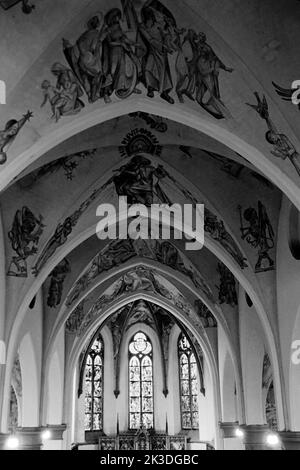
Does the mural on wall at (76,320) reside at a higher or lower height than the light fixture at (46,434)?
higher

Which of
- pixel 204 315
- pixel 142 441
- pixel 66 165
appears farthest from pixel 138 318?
pixel 66 165

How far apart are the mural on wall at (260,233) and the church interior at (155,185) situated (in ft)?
0.11

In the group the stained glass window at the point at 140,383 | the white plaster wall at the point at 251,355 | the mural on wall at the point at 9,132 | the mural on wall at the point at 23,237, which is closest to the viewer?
the mural on wall at the point at 9,132

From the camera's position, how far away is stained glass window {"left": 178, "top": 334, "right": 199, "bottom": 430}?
2501cm

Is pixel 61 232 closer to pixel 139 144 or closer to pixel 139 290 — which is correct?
pixel 139 144

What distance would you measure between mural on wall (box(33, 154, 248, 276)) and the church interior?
0.04 metres

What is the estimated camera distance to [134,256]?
17750 millimetres

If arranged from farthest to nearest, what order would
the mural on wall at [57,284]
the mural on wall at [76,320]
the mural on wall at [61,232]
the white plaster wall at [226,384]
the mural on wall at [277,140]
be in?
the mural on wall at [76,320] < the white plaster wall at [226,384] < the mural on wall at [57,284] < the mural on wall at [61,232] < the mural on wall at [277,140]

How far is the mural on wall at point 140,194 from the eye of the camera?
41.2ft

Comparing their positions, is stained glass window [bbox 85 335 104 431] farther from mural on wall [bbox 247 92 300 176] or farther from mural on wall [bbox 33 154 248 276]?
mural on wall [bbox 247 92 300 176]

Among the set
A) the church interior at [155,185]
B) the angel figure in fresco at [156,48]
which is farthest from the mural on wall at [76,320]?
the angel figure in fresco at [156,48]

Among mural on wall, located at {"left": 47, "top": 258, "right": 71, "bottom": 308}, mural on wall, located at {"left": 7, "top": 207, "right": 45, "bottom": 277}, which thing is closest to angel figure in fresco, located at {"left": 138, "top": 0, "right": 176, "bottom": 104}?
mural on wall, located at {"left": 7, "top": 207, "right": 45, "bottom": 277}

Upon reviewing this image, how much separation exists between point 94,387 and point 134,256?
10.5 meters

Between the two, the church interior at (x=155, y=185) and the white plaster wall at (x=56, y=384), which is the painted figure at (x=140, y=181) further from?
the white plaster wall at (x=56, y=384)
